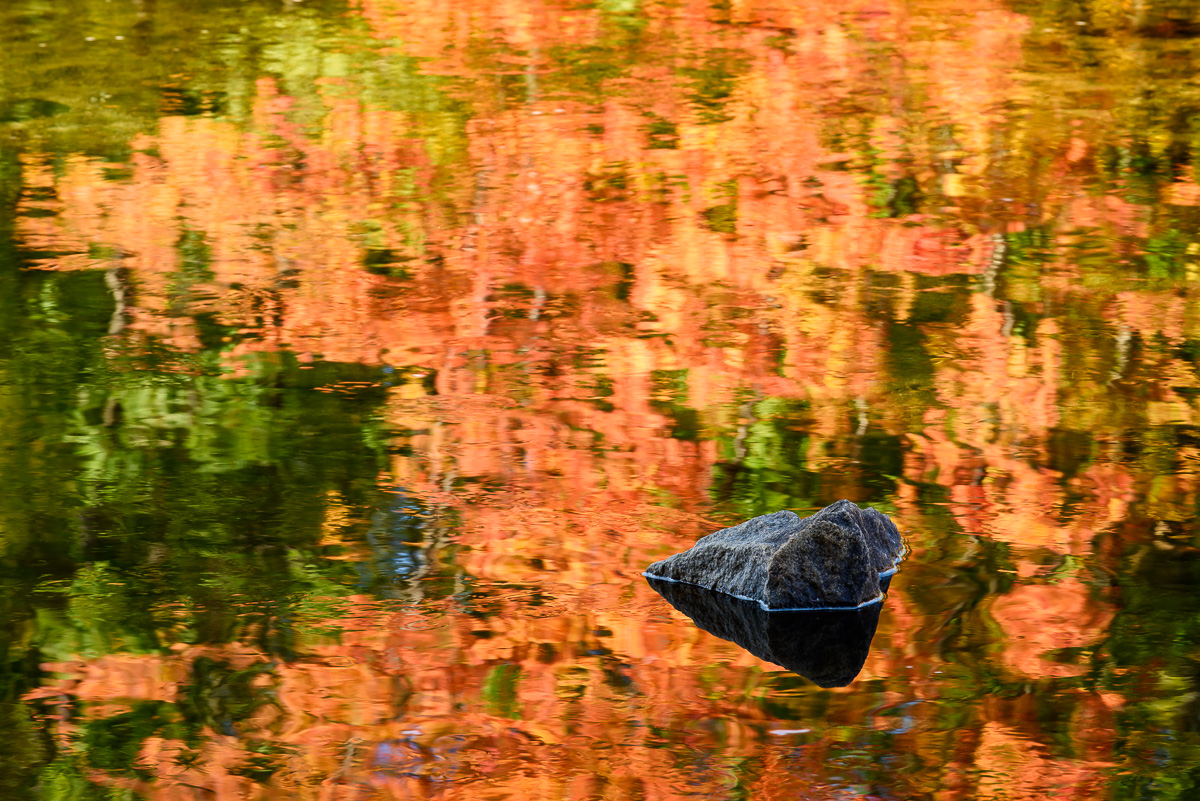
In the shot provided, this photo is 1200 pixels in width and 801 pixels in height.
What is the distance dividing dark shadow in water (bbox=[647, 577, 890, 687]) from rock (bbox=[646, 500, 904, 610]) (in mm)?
32

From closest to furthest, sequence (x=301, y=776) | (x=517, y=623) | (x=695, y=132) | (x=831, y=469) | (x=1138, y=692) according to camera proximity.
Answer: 1. (x=301, y=776)
2. (x=1138, y=692)
3. (x=517, y=623)
4. (x=831, y=469)
5. (x=695, y=132)

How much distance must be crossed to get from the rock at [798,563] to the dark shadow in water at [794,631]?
0.03 meters

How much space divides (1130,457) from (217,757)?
3422mm

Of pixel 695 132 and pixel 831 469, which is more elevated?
pixel 695 132

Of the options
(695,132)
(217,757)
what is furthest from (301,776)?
(695,132)

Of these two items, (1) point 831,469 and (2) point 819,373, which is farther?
(2) point 819,373

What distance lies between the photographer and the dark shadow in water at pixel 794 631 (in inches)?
174

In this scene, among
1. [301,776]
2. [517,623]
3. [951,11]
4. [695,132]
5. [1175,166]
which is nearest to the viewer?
[301,776]

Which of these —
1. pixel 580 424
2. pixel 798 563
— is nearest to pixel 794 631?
pixel 798 563

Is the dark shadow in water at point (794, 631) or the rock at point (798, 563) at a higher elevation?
the rock at point (798, 563)

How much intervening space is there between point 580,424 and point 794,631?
1689 millimetres

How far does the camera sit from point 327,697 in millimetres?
4309

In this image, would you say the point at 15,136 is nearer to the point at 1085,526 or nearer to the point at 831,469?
the point at 831,469

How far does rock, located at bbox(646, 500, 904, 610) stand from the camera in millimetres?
4621
